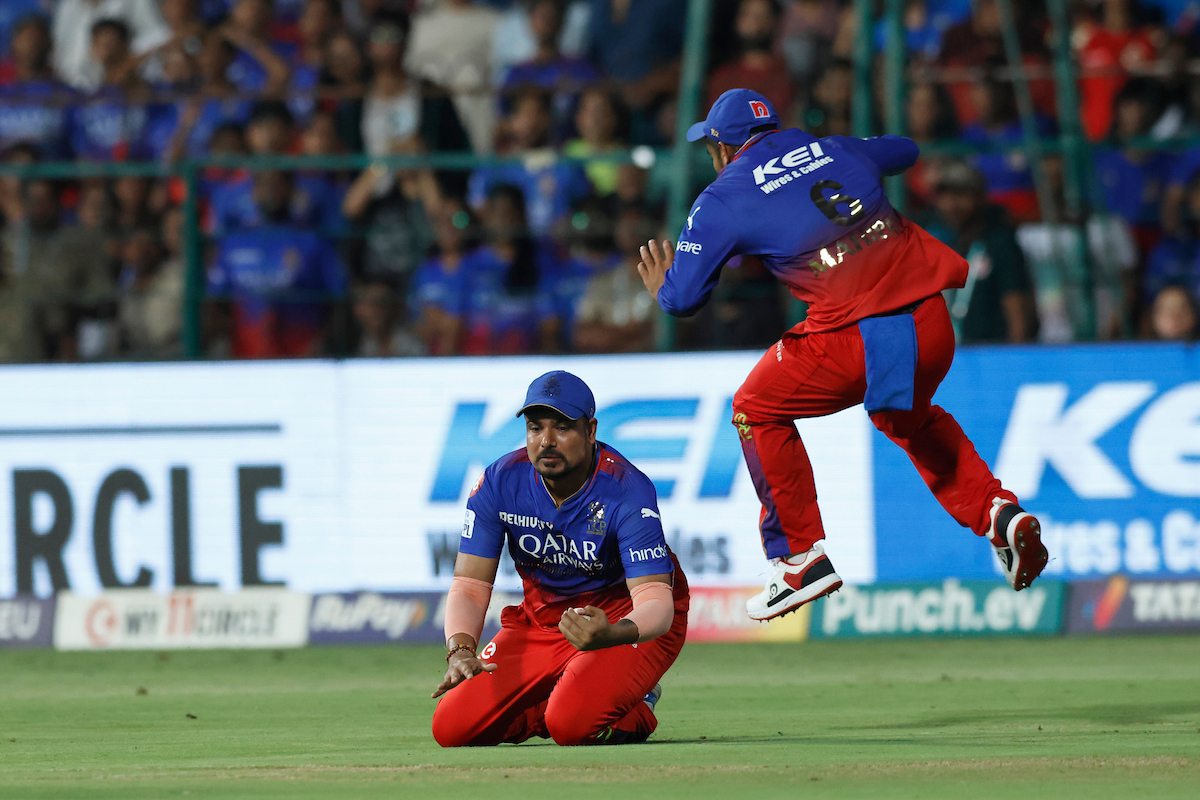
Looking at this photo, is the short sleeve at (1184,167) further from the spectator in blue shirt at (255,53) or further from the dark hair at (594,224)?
the spectator in blue shirt at (255,53)

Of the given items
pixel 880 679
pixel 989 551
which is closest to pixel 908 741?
pixel 880 679

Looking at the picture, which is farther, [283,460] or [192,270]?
[192,270]

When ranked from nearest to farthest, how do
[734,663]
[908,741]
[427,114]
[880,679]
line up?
[908,741] → [880,679] → [734,663] → [427,114]

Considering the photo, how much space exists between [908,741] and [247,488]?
7106mm

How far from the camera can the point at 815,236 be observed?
24.7 feet

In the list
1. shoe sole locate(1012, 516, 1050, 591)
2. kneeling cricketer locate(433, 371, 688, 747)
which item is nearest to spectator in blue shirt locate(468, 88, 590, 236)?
kneeling cricketer locate(433, 371, 688, 747)

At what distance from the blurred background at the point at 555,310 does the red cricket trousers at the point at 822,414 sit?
457cm

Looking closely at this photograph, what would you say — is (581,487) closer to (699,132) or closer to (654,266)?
(654,266)

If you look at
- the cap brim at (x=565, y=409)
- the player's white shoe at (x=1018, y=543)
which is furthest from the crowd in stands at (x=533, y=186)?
the cap brim at (x=565, y=409)

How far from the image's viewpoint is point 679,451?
12.7 m

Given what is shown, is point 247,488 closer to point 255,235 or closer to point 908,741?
point 255,235

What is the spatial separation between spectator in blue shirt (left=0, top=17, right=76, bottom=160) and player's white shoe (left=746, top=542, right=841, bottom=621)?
9.40 metres

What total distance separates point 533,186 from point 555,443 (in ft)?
23.6

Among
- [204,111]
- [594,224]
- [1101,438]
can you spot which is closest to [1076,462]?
[1101,438]
